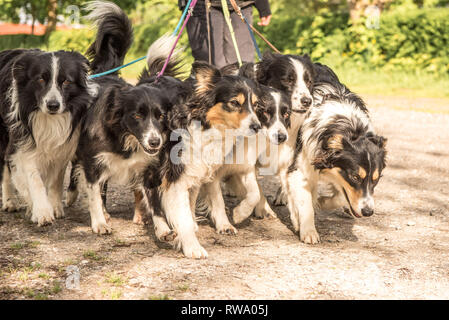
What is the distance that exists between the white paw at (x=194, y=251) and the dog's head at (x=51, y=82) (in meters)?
1.53

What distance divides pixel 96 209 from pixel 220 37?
2.29 m

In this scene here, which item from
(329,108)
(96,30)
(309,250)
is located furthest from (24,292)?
(96,30)

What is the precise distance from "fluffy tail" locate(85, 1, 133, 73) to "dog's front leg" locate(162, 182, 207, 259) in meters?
1.97

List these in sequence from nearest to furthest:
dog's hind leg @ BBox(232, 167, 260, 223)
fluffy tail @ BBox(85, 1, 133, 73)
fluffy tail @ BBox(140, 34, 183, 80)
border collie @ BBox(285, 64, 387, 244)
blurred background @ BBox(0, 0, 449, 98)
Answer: border collie @ BBox(285, 64, 387, 244)
dog's hind leg @ BBox(232, 167, 260, 223)
fluffy tail @ BBox(140, 34, 183, 80)
fluffy tail @ BBox(85, 1, 133, 73)
blurred background @ BBox(0, 0, 449, 98)

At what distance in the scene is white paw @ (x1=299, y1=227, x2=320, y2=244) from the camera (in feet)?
14.0

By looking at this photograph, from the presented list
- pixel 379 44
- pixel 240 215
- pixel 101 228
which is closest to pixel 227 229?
pixel 240 215

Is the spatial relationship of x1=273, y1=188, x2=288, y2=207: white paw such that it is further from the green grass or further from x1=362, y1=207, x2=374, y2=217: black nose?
the green grass

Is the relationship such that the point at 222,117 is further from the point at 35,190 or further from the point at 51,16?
the point at 51,16

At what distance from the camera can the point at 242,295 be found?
314 cm

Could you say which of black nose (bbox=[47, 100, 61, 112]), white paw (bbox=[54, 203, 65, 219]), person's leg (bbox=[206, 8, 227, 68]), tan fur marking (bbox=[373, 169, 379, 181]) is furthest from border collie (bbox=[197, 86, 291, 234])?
person's leg (bbox=[206, 8, 227, 68])

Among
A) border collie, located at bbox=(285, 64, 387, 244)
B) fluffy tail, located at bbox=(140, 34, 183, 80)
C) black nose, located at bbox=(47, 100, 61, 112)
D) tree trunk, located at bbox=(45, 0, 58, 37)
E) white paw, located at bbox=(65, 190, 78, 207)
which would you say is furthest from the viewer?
tree trunk, located at bbox=(45, 0, 58, 37)

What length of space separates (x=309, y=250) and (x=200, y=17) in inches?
113

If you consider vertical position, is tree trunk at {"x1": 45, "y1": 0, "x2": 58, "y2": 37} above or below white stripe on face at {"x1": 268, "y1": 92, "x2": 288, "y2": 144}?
above

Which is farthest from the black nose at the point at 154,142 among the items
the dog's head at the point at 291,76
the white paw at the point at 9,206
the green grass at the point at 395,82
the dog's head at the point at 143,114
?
the green grass at the point at 395,82
